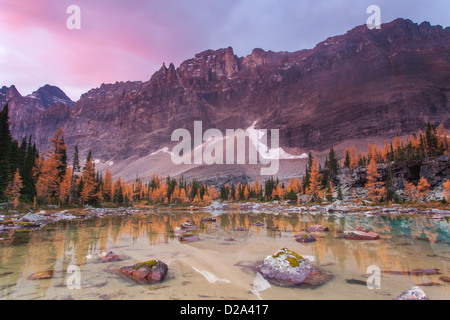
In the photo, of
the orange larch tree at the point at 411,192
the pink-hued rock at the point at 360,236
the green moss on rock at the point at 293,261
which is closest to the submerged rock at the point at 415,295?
the green moss on rock at the point at 293,261

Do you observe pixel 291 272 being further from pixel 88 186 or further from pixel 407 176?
pixel 407 176

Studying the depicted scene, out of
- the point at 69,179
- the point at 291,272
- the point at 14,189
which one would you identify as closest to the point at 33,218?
the point at 14,189

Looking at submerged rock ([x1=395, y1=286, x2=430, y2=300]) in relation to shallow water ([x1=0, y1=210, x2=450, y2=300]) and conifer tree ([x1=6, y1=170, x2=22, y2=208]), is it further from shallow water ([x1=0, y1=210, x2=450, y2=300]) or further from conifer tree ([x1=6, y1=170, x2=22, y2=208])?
conifer tree ([x1=6, y1=170, x2=22, y2=208])

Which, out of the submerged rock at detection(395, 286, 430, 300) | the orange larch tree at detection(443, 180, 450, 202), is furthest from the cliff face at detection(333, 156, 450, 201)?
the submerged rock at detection(395, 286, 430, 300)

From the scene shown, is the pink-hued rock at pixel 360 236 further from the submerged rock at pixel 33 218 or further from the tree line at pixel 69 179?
the tree line at pixel 69 179

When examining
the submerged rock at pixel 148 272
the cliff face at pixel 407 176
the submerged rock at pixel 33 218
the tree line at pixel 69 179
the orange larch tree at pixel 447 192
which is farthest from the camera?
the cliff face at pixel 407 176

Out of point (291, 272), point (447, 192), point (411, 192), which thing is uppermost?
point (447, 192)

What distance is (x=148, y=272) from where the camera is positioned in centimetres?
864

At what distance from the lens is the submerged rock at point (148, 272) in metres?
8.43

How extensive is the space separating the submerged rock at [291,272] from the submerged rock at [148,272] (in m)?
3.75

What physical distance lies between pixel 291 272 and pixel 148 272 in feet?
16.8

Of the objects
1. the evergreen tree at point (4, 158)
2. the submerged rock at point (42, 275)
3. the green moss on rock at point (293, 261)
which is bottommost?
the submerged rock at point (42, 275)
